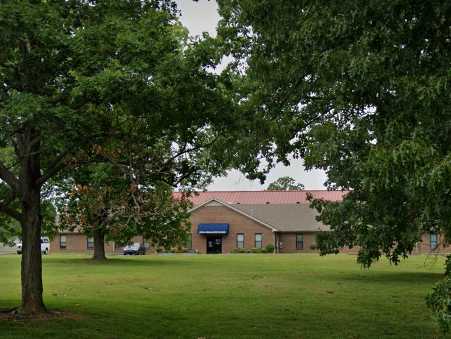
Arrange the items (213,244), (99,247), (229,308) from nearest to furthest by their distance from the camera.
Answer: (229,308) < (99,247) < (213,244)

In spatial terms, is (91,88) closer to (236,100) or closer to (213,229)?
(236,100)

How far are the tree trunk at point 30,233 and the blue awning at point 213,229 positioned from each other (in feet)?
213

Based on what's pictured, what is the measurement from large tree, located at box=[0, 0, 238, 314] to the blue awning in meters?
64.8

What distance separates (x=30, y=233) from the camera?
1491 centimetres

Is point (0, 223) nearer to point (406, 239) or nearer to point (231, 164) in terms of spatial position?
point (231, 164)

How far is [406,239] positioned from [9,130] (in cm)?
673

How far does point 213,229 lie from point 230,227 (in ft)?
7.28

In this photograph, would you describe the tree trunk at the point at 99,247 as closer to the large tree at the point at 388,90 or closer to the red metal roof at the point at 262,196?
the red metal roof at the point at 262,196

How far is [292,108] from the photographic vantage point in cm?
1577

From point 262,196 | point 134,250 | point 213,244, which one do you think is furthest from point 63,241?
point 262,196

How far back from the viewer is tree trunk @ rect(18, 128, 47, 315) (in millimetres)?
14680

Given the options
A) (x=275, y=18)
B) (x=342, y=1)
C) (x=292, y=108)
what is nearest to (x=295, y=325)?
(x=292, y=108)

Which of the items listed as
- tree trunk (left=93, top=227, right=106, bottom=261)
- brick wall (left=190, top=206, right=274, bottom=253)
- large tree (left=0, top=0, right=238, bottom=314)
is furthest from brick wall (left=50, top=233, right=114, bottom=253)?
large tree (left=0, top=0, right=238, bottom=314)

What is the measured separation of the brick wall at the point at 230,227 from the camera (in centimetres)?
8044
